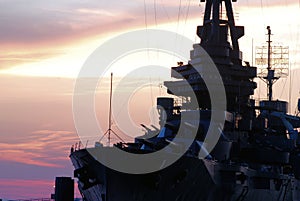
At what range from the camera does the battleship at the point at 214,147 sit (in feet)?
114

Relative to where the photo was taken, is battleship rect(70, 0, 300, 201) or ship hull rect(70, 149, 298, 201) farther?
battleship rect(70, 0, 300, 201)

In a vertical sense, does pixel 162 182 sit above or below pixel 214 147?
below

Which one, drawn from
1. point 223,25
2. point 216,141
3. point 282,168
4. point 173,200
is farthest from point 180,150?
point 223,25

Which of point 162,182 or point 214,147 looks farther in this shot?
point 214,147

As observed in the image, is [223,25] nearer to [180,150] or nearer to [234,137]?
[234,137]

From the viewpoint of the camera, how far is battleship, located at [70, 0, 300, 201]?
1364 inches

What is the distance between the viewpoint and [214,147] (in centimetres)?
4022

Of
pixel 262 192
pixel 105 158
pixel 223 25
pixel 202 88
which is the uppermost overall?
pixel 223 25

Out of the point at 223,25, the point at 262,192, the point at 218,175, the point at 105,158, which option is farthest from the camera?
the point at 223,25

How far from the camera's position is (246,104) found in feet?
158

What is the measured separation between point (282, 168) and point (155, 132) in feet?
26.6

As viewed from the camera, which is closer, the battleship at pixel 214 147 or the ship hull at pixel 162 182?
the ship hull at pixel 162 182

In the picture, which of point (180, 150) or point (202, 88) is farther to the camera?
point (202, 88)

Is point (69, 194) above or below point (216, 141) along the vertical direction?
below
